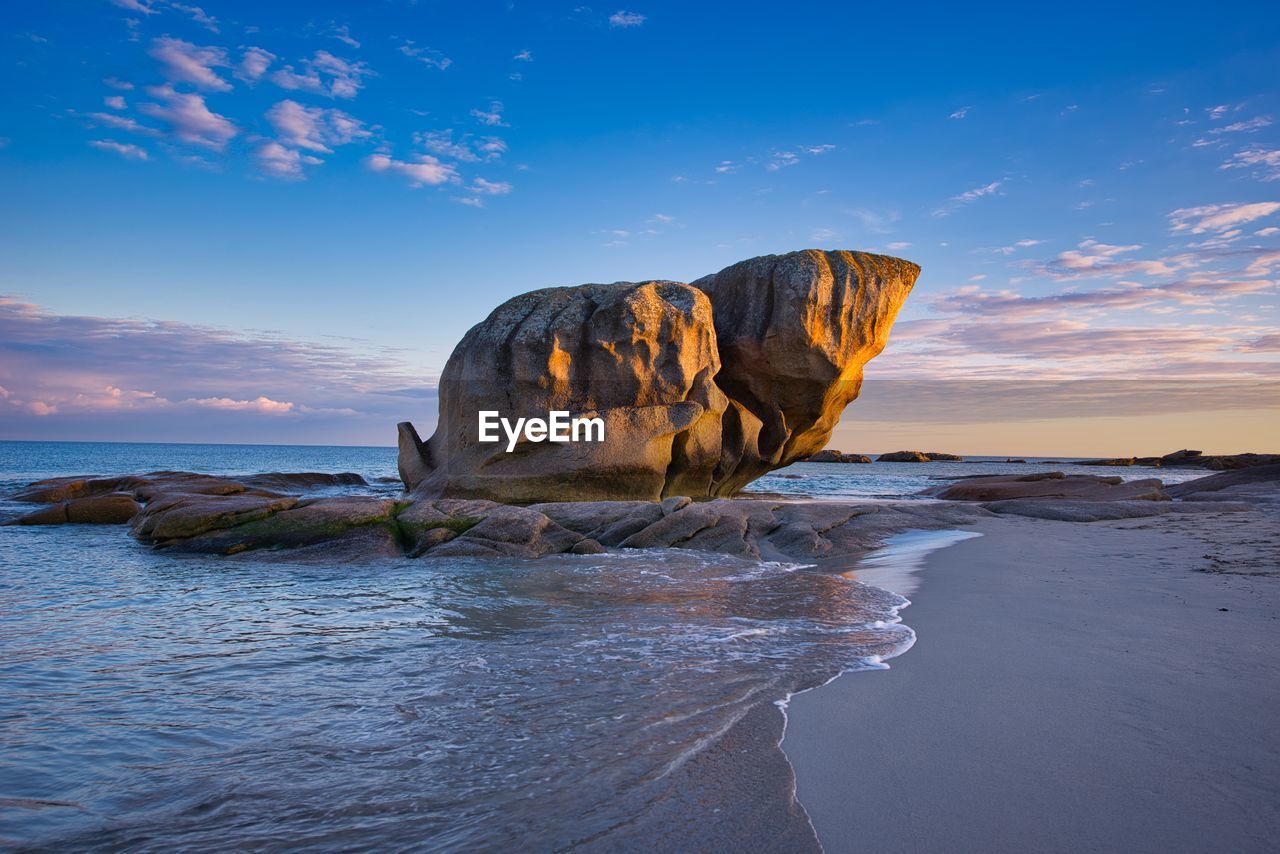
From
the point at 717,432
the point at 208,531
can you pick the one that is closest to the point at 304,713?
the point at 208,531

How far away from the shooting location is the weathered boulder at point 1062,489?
18.8m

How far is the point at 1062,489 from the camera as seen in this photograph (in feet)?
67.9

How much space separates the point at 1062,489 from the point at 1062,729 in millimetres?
19417

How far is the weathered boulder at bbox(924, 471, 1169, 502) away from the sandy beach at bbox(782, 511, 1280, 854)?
498 inches

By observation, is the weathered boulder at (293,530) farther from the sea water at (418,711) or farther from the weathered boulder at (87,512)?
the weathered boulder at (87,512)

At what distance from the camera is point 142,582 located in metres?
10.5

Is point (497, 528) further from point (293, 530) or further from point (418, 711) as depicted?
point (418, 711)

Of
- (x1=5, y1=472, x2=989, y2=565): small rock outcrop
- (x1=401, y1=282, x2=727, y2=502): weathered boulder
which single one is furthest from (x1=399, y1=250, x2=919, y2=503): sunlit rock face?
(x1=5, y1=472, x2=989, y2=565): small rock outcrop

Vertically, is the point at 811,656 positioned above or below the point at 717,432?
below

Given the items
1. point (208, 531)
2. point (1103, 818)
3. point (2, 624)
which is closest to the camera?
point (1103, 818)

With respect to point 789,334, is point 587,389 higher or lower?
lower

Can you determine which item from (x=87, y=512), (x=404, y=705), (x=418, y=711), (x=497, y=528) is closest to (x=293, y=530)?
(x=497, y=528)

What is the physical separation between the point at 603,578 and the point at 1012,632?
5602 mm

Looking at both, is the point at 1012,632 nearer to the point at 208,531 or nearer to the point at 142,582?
the point at 142,582
